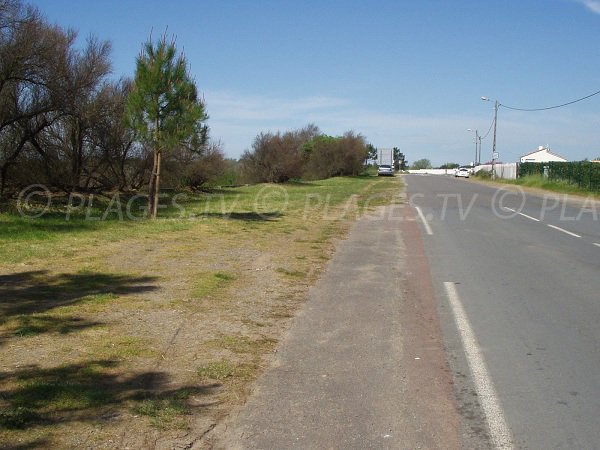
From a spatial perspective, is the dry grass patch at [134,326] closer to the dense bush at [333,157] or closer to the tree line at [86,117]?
the tree line at [86,117]

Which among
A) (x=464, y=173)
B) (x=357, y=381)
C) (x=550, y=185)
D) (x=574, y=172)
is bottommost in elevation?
(x=357, y=381)

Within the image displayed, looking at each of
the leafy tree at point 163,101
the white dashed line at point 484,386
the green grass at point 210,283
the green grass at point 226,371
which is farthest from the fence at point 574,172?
the green grass at point 226,371

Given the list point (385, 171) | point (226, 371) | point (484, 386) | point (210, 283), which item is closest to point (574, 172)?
point (210, 283)

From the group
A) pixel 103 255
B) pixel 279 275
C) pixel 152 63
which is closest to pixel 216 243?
pixel 103 255

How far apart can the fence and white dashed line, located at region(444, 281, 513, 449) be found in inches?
1271

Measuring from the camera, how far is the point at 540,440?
4117 mm

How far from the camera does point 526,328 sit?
6.77 meters

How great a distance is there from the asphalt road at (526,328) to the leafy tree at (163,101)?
681cm

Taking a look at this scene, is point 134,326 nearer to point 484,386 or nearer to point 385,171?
point 484,386

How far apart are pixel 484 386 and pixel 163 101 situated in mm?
13115

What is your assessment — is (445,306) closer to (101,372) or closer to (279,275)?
(279,275)

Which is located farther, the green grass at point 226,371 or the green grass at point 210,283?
the green grass at point 210,283

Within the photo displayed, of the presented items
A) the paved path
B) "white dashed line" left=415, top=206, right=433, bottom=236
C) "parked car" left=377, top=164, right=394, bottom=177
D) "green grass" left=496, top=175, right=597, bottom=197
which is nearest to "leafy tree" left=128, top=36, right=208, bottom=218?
"white dashed line" left=415, top=206, right=433, bottom=236

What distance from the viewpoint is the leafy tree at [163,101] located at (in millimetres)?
15961
